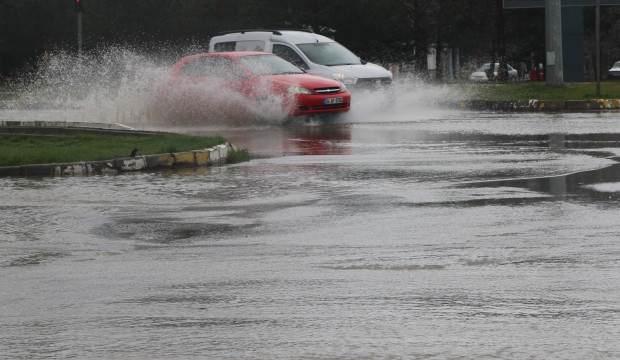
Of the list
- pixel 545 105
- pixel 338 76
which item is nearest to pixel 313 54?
pixel 338 76

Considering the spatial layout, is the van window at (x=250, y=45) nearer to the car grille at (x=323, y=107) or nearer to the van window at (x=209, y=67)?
the van window at (x=209, y=67)

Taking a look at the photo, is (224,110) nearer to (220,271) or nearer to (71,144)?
(71,144)

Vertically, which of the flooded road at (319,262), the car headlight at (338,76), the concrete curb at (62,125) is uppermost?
the car headlight at (338,76)

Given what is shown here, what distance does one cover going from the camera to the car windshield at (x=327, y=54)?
31812mm

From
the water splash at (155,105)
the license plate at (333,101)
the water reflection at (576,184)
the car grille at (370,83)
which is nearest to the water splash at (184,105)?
the water splash at (155,105)

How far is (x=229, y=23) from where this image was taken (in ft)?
245

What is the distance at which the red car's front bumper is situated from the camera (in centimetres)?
2677

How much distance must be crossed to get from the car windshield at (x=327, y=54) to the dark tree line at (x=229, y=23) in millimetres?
31149

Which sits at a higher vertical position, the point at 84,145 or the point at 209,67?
the point at 209,67

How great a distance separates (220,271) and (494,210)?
3610 millimetres

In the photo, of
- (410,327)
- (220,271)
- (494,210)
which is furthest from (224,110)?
(410,327)

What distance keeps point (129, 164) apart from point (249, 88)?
419 inches

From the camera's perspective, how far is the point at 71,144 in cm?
2023

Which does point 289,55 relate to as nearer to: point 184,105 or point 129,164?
point 184,105
